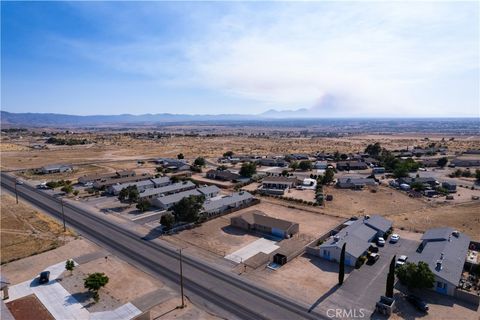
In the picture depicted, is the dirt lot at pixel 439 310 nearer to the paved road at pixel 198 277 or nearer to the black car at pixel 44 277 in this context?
the paved road at pixel 198 277


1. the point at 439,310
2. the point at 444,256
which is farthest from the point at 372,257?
the point at 439,310

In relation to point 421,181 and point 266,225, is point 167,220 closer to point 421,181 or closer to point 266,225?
point 266,225

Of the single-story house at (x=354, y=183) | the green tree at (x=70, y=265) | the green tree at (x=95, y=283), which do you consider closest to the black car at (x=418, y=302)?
the green tree at (x=95, y=283)

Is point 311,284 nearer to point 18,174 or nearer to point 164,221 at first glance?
point 164,221

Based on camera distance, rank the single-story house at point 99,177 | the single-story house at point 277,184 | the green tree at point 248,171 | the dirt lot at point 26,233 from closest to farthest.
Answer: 1. the dirt lot at point 26,233
2. the single-story house at point 277,184
3. the single-story house at point 99,177
4. the green tree at point 248,171

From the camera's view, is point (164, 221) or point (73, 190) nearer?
point (164, 221)

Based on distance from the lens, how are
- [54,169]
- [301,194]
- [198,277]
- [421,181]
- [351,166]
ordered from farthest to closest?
[351,166], [54,169], [421,181], [301,194], [198,277]

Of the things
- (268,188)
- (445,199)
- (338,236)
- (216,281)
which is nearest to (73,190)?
(268,188)
